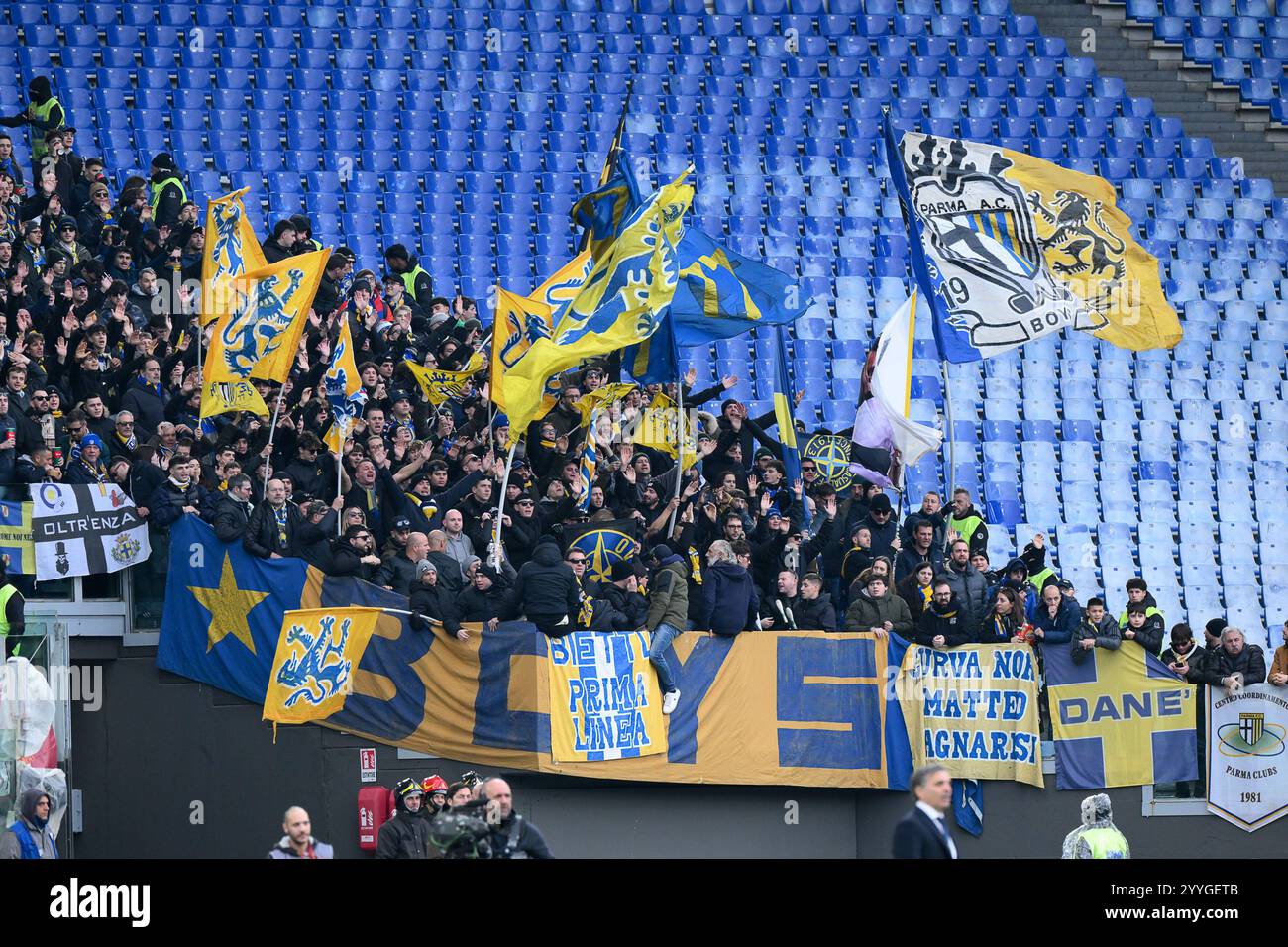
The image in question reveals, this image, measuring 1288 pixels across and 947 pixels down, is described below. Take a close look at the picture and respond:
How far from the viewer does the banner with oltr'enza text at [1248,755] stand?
17422 mm

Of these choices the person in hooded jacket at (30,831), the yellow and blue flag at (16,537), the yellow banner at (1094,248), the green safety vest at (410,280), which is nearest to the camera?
the person in hooded jacket at (30,831)

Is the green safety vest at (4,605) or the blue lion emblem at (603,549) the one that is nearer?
the green safety vest at (4,605)

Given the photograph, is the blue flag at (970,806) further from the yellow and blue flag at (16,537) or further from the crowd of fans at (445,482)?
the yellow and blue flag at (16,537)

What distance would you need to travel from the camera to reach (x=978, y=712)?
57.9 ft

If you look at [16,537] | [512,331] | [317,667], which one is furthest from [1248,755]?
[16,537]

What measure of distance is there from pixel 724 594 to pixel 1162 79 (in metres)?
14.4

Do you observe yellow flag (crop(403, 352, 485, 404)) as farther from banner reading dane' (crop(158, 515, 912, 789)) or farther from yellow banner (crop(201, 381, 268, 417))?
banner reading dane' (crop(158, 515, 912, 789))

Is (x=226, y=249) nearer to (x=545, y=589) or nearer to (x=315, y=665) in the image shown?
(x=315, y=665)

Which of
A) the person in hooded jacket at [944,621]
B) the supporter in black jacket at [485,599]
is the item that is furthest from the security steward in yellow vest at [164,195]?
the person in hooded jacket at [944,621]

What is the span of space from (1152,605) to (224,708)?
7.55 meters

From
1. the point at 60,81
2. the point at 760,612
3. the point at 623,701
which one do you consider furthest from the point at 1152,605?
the point at 60,81

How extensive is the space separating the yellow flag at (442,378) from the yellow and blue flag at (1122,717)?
5.44 meters

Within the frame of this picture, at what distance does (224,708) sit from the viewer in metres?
17.0
